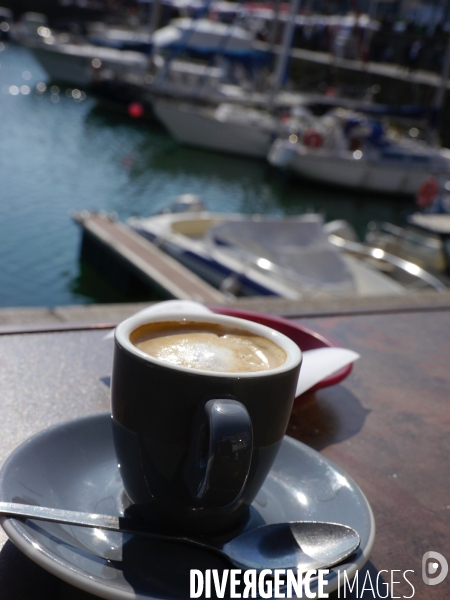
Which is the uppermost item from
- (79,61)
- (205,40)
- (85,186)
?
(205,40)

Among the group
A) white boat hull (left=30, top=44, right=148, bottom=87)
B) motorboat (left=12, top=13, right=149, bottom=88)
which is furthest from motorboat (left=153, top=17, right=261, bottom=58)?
white boat hull (left=30, top=44, right=148, bottom=87)

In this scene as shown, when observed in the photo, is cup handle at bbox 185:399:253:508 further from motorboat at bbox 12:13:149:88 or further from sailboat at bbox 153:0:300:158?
motorboat at bbox 12:13:149:88

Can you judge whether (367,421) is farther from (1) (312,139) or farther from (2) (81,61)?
(2) (81,61)

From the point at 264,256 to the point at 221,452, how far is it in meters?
5.56

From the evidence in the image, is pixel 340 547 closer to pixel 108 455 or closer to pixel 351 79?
pixel 108 455

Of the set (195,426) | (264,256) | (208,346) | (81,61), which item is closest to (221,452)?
(195,426)

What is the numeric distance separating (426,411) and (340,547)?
0.43 meters

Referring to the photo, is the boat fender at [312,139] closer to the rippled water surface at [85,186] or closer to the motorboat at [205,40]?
the rippled water surface at [85,186]

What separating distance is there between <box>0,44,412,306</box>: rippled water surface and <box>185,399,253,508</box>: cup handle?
5.84m

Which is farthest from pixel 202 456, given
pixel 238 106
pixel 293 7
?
pixel 238 106

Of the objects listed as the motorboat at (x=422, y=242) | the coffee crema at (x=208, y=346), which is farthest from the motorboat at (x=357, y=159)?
the coffee crema at (x=208, y=346)

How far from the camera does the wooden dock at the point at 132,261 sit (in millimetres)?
4719

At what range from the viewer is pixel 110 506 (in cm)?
60

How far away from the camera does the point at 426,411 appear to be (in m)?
0.93
